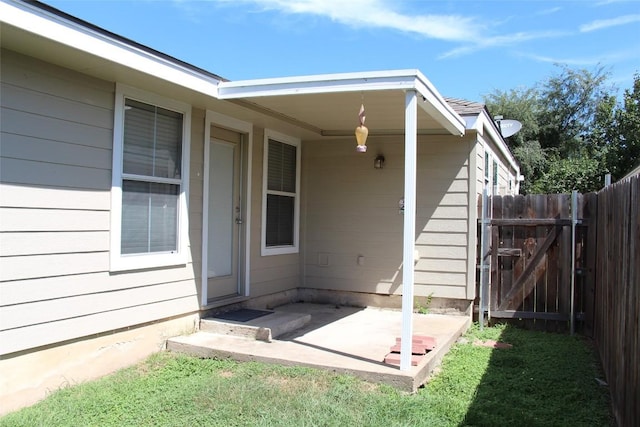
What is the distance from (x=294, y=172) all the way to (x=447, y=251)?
2.36 metres

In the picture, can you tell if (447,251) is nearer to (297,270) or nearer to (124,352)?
(297,270)

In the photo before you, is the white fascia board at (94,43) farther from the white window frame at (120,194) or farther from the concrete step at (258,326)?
the concrete step at (258,326)

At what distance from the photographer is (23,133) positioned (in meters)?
3.58

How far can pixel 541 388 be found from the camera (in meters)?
4.12

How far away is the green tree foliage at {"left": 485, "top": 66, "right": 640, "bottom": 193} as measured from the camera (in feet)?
62.2

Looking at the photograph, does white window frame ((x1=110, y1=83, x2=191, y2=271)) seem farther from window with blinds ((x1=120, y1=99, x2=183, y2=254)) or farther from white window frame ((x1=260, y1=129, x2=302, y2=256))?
white window frame ((x1=260, y1=129, x2=302, y2=256))

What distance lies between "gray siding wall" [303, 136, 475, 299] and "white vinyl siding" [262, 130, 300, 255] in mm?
207

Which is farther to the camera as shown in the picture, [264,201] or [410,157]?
[264,201]

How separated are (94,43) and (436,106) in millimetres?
3035

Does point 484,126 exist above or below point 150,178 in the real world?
above

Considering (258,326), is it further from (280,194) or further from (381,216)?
(381,216)

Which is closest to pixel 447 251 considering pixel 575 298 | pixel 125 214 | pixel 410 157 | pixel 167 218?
pixel 575 298

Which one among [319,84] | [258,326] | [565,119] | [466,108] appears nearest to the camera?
[319,84]

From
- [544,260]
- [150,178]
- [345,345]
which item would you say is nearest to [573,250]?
[544,260]
